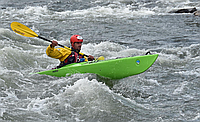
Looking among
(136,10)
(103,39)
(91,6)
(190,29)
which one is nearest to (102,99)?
(103,39)

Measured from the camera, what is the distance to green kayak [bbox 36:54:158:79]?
18.2 ft

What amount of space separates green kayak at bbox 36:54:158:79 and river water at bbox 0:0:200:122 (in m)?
0.15

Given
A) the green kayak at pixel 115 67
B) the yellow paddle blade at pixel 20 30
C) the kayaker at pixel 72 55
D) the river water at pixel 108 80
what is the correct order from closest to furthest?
the river water at pixel 108 80
the green kayak at pixel 115 67
the kayaker at pixel 72 55
the yellow paddle blade at pixel 20 30

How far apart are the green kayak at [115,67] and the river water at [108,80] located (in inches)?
5.9

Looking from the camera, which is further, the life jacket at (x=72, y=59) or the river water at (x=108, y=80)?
the life jacket at (x=72, y=59)

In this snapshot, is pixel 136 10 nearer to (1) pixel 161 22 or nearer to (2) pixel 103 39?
(1) pixel 161 22

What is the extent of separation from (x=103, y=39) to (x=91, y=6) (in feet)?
28.6

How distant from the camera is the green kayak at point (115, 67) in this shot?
18.2ft

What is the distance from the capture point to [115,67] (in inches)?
227

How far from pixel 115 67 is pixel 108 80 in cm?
40

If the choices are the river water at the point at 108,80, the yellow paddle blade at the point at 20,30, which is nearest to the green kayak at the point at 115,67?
the river water at the point at 108,80

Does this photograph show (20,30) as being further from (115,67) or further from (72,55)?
(115,67)

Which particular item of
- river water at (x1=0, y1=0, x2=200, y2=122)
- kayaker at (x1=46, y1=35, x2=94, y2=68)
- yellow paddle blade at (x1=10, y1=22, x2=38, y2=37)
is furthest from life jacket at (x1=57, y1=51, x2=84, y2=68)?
yellow paddle blade at (x1=10, y1=22, x2=38, y2=37)

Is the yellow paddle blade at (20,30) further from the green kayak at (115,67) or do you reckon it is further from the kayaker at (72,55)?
the green kayak at (115,67)
